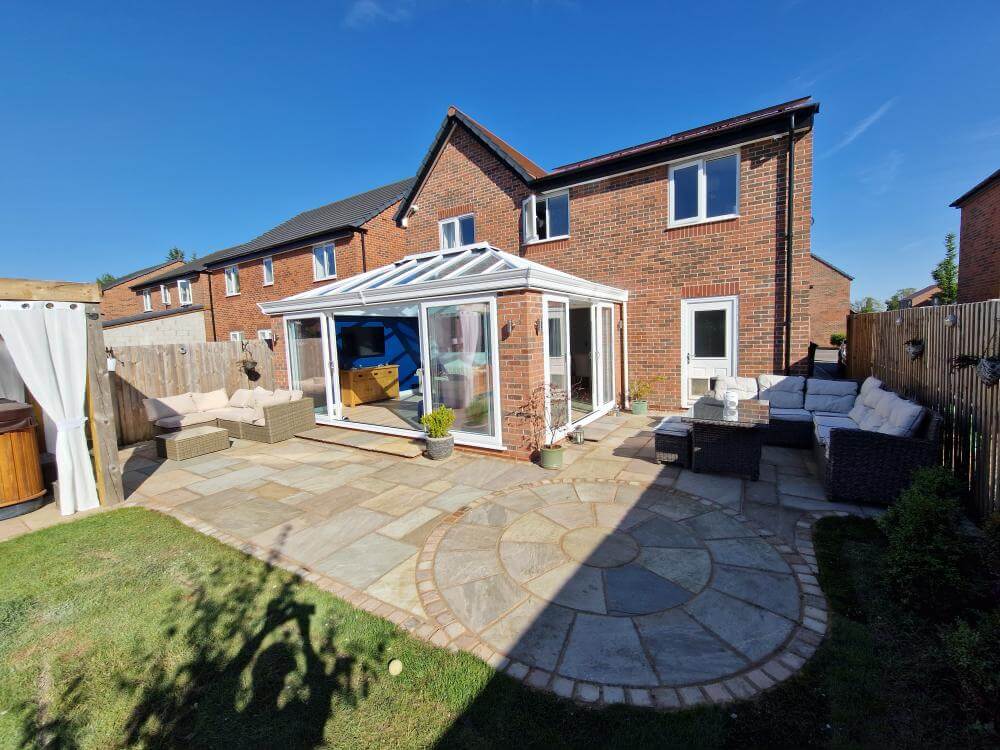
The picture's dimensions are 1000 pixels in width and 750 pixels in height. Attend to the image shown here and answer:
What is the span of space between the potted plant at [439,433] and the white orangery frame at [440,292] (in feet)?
1.28

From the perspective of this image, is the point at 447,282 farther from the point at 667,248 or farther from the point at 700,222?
the point at 700,222

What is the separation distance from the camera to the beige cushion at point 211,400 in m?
9.02

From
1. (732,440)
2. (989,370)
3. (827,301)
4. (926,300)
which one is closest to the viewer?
(989,370)

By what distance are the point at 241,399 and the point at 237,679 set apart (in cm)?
810

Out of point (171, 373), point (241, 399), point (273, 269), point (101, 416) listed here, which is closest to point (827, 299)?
point (273, 269)

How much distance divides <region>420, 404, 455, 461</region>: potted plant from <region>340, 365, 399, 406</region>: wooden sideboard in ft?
15.7

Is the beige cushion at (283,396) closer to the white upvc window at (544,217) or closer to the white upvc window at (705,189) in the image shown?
the white upvc window at (544,217)

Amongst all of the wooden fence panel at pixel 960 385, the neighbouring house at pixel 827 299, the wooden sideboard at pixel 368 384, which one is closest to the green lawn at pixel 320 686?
the wooden fence panel at pixel 960 385

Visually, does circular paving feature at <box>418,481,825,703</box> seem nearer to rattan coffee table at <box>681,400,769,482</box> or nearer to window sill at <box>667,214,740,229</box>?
rattan coffee table at <box>681,400,769,482</box>

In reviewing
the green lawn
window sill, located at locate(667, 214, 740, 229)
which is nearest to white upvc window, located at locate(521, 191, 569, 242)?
window sill, located at locate(667, 214, 740, 229)

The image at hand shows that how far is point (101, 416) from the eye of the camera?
16.8 ft

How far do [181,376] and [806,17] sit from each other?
13253 mm

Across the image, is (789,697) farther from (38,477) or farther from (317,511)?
(38,477)

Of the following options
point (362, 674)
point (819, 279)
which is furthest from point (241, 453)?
point (819, 279)
